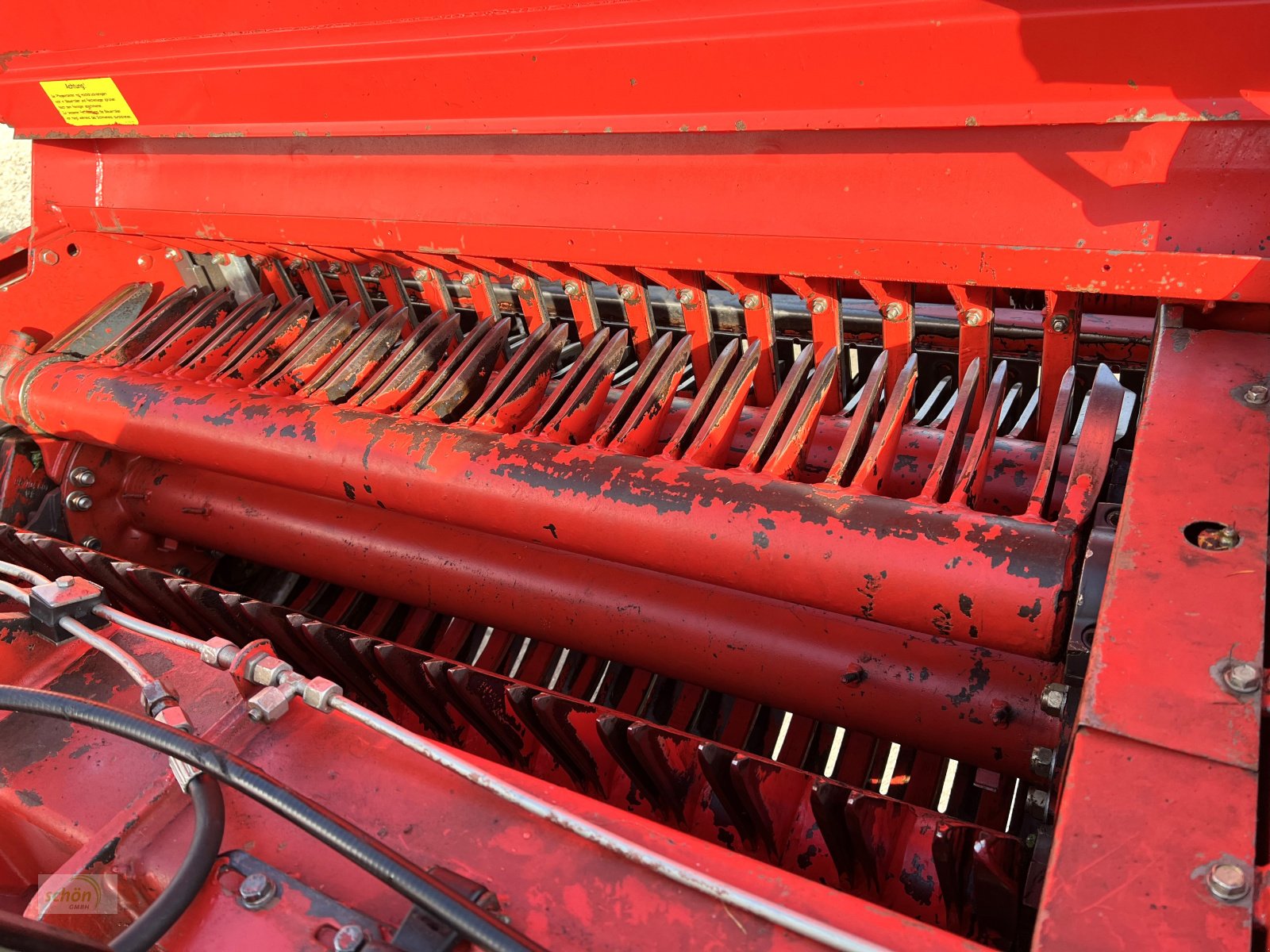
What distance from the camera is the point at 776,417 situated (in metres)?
1.94

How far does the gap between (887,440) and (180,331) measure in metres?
2.06

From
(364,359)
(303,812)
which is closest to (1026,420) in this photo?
(364,359)

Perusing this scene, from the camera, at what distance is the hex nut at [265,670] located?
51.6 inches

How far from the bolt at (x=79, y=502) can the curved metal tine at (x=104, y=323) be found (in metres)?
0.44

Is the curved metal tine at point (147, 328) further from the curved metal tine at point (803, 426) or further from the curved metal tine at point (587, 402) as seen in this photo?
the curved metal tine at point (803, 426)

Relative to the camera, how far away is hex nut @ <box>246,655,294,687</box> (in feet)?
4.30

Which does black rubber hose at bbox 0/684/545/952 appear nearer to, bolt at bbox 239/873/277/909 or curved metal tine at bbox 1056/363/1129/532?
bolt at bbox 239/873/277/909

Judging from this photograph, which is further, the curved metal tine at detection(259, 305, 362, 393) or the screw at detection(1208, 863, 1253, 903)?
the curved metal tine at detection(259, 305, 362, 393)

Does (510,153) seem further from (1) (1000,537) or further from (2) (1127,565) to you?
(2) (1127,565)

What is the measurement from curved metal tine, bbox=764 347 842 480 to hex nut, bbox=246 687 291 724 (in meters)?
0.90

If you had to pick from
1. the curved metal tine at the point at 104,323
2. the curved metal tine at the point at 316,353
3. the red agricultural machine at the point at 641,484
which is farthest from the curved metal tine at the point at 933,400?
the curved metal tine at the point at 104,323

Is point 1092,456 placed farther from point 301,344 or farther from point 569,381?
point 301,344

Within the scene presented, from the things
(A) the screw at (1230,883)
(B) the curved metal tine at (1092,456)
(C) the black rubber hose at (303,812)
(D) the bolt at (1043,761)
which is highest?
(B) the curved metal tine at (1092,456)

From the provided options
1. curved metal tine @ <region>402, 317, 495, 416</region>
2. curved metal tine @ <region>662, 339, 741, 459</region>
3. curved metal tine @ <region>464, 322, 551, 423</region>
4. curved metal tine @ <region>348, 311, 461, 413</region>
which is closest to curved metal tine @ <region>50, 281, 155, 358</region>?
curved metal tine @ <region>348, 311, 461, 413</region>
